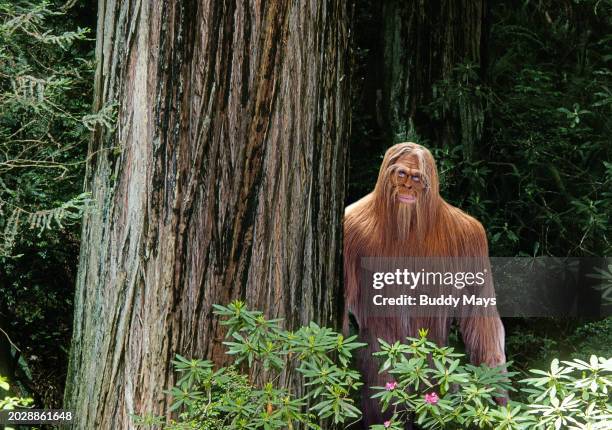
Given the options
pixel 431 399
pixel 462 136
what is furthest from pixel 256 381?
pixel 462 136

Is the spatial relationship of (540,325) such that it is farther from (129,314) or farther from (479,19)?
(129,314)

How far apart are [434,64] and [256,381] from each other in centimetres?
315

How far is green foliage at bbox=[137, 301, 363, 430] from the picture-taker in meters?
4.34

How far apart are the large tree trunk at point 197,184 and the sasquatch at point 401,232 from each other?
69cm

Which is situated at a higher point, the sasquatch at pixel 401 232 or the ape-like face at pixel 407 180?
the ape-like face at pixel 407 180

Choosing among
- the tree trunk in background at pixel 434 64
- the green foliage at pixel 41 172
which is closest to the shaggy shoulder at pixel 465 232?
the tree trunk in background at pixel 434 64

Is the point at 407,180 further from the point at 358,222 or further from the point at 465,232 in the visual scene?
the point at 465,232

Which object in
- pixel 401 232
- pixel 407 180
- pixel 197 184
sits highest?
pixel 407 180

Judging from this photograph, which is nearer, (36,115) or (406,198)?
(406,198)

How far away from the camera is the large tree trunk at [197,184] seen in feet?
14.9

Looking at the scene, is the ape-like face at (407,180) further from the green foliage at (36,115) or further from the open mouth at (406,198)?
the green foliage at (36,115)

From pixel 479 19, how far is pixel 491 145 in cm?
88

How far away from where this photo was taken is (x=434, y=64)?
698 centimetres

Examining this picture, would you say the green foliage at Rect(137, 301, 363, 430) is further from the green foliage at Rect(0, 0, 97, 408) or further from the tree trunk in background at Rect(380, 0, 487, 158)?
the tree trunk in background at Rect(380, 0, 487, 158)
